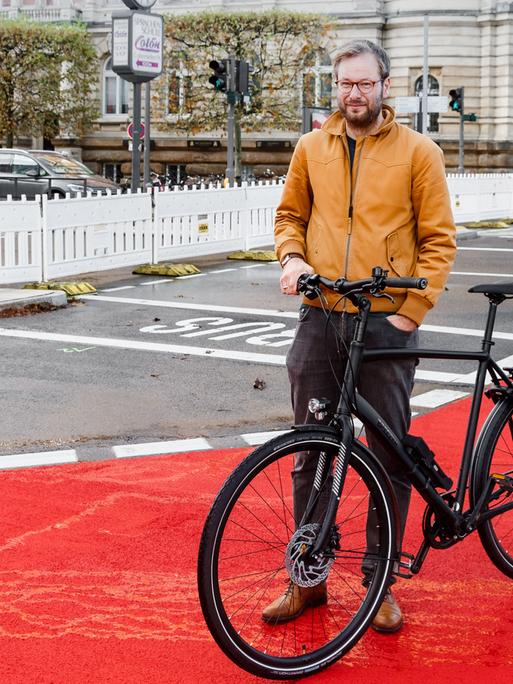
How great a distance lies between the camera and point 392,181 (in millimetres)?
4172

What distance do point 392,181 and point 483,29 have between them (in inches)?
1892

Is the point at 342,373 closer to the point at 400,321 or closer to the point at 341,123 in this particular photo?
the point at 400,321

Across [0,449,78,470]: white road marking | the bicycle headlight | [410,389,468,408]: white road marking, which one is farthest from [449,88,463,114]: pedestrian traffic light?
the bicycle headlight

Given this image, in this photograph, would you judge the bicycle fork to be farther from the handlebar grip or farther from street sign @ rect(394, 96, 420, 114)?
street sign @ rect(394, 96, 420, 114)

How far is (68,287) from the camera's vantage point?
14523mm

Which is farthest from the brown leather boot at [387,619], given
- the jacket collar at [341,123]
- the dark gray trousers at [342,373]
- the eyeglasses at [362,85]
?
the eyeglasses at [362,85]

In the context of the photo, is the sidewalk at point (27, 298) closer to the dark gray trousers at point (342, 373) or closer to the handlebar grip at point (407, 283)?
the dark gray trousers at point (342, 373)

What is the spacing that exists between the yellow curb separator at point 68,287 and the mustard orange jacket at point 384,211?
1029 centimetres

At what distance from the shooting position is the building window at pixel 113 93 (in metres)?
54.3

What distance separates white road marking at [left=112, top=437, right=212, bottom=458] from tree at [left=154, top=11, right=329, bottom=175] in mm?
42245

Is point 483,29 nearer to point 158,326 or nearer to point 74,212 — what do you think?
point 74,212

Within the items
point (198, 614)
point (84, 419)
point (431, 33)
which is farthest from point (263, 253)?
point (431, 33)

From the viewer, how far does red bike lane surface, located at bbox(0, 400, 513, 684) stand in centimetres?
393

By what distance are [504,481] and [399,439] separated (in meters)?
0.56
